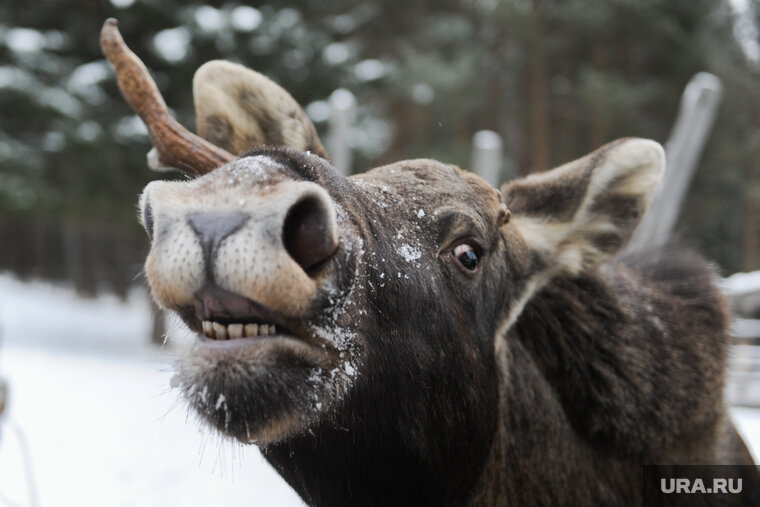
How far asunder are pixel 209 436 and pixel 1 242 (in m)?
30.3

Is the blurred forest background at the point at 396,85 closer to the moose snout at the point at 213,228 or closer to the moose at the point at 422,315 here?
the moose at the point at 422,315

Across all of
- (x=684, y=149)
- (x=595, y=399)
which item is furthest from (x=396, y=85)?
(x=595, y=399)

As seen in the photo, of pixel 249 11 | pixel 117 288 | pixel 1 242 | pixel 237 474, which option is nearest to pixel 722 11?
pixel 249 11

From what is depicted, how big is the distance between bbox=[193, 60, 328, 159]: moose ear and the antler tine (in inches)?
16.5

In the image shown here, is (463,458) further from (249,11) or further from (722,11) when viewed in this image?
(722,11)

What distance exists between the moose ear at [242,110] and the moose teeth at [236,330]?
4.54ft

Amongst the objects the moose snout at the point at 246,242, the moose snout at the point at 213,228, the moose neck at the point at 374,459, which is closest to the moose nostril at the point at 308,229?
the moose snout at the point at 246,242

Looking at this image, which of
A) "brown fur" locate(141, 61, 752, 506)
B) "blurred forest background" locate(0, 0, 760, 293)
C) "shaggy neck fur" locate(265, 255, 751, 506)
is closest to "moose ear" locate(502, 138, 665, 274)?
"brown fur" locate(141, 61, 752, 506)

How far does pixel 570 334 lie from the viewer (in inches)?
109

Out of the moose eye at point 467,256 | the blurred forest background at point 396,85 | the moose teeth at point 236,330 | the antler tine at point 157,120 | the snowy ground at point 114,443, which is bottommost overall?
the snowy ground at point 114,443

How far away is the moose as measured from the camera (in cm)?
141

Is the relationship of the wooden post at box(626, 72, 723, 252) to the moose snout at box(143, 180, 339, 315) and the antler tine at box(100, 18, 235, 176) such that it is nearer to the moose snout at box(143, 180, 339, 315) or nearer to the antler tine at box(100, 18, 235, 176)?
the antler tine at box(100, 18, 235, 176)

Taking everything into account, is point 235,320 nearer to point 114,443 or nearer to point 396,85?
point 114,443

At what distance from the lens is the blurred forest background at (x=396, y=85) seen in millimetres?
12086
